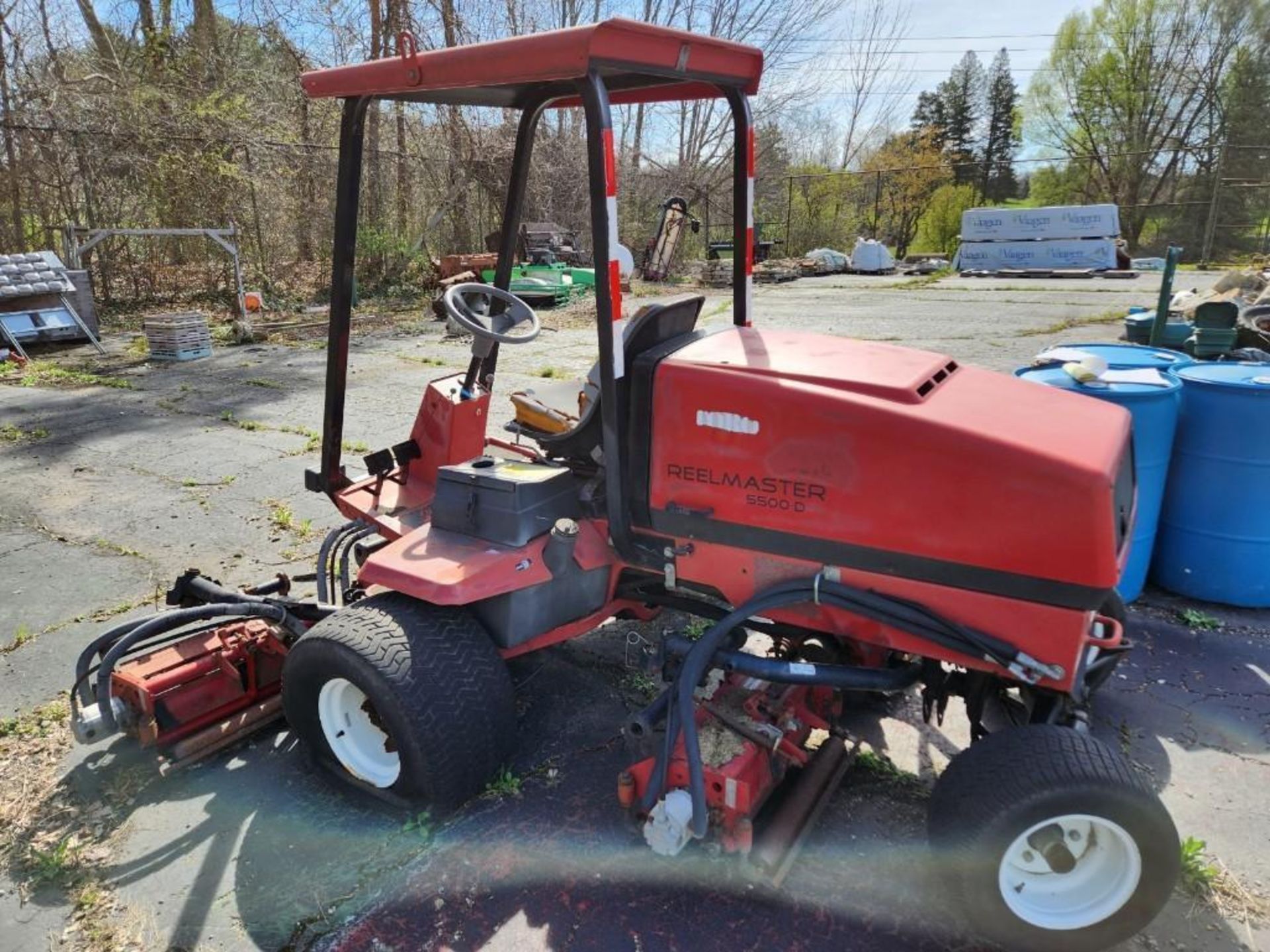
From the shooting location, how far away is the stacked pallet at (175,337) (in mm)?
9797

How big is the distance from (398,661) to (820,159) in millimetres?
36223

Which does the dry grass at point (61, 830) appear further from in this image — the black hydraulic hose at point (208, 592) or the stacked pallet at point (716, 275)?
the stacked pallet at point (716, 275)

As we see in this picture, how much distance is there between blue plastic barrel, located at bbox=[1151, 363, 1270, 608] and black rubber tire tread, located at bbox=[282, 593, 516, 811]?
10.3 ft

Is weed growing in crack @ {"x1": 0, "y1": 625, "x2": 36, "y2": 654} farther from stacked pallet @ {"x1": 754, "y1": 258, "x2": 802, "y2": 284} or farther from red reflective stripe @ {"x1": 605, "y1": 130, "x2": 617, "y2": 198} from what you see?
stacked pallet @ {"x1": 754, "y1": 258, "x2": 802, "y2": 284}

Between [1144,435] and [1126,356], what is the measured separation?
61 cm

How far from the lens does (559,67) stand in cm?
213

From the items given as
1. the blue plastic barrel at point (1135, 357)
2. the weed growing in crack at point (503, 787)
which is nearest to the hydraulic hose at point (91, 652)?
the weed growing in crack at point (503, 787)

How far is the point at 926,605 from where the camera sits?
2.11 m

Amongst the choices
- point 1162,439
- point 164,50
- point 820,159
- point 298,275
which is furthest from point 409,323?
point 820,159

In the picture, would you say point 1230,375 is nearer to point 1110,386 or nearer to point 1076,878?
point 1110,386

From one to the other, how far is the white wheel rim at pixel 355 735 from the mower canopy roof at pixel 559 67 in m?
1.86

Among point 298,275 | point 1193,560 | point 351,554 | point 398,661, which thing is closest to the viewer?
point 398,661

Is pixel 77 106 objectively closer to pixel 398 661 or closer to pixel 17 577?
pixel 17 577

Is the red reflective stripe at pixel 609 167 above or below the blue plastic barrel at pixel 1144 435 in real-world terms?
above
